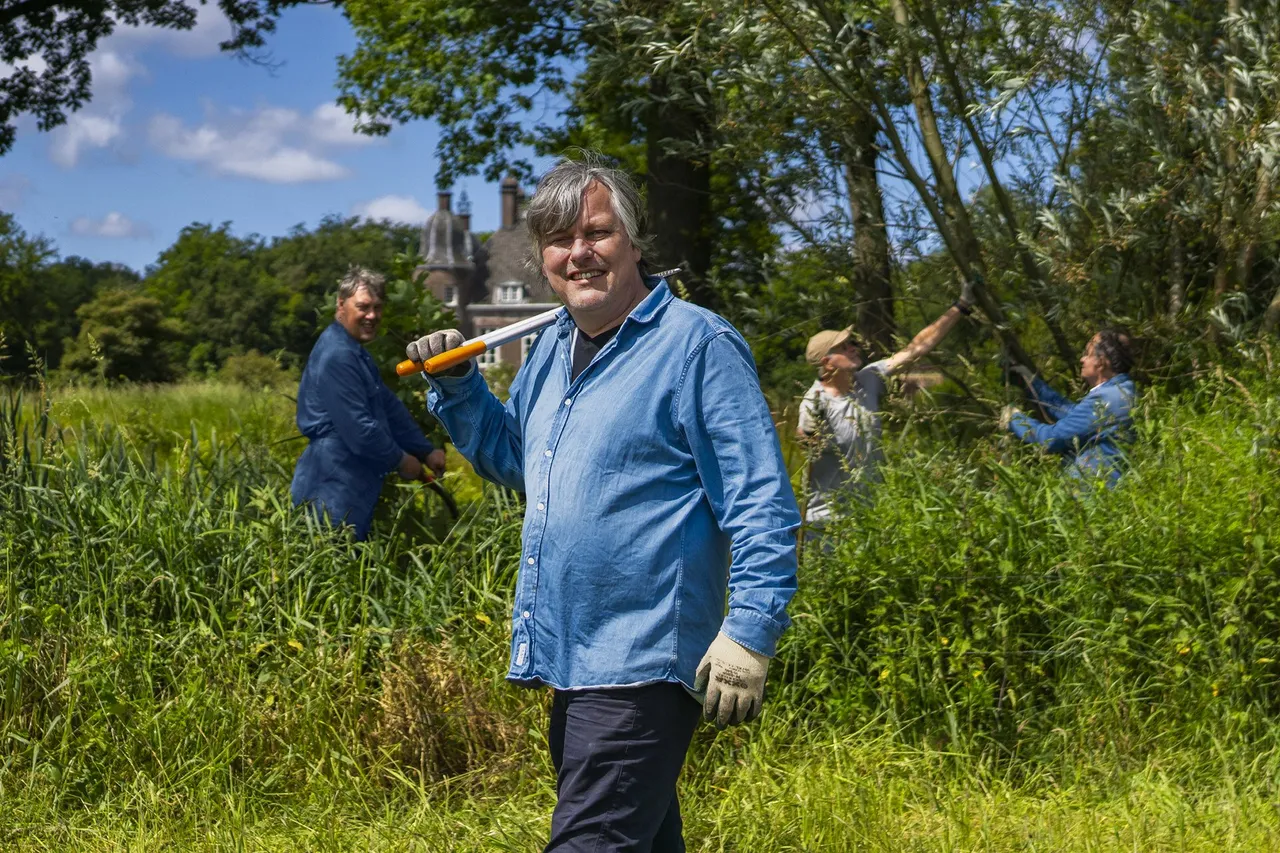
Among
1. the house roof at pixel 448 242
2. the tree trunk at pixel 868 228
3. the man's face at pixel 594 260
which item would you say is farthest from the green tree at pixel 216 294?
the man's face at pixel 594 260

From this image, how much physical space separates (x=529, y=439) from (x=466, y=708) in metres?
1.72

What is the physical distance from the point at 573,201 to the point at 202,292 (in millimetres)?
72637

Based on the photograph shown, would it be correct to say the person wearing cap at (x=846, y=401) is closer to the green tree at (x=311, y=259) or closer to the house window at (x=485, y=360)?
the house window at (x=485, y=360)

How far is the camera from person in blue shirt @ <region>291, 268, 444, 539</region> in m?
5.77

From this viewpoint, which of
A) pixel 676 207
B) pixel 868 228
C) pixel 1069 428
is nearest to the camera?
pixel 1069 428

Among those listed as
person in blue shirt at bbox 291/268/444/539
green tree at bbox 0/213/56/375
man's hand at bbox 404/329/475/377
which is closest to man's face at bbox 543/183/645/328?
man's hand at bbox 404/329/475/377

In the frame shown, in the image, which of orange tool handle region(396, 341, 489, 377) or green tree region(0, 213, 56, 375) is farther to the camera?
green tree region(0, 213, 56, 375)

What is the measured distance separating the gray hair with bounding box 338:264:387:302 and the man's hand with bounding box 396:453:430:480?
736mm

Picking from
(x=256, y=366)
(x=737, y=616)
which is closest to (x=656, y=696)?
(x=737, y=616)

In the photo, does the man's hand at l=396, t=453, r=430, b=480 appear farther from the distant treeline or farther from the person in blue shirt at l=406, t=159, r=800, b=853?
the distant treeline

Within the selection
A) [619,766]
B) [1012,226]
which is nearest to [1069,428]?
[1012,226]

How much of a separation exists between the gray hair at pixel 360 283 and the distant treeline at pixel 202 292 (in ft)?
142

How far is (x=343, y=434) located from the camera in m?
5.77

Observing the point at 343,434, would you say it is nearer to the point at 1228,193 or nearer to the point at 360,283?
the point at 360,283
